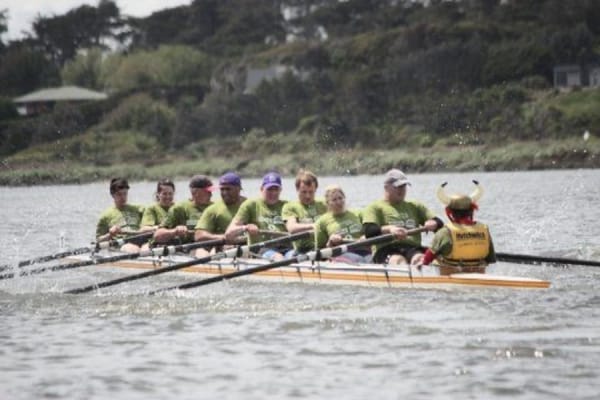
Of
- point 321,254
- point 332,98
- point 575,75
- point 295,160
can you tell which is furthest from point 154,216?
point 332,98

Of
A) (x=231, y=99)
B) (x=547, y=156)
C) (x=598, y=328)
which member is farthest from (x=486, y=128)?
(x=598, y=328)

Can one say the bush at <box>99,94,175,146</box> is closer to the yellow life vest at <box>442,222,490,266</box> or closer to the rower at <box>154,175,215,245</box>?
the rower at <box>154,175,215,245</box>

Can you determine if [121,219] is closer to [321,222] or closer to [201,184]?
[201,184]

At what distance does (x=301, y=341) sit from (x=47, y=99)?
91.7 m

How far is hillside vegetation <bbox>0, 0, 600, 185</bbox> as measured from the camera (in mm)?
71125

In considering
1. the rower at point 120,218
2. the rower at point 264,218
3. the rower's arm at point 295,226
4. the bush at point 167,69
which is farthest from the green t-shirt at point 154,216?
the bush at point 167,69

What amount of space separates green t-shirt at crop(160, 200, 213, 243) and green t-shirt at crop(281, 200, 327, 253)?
238 cm

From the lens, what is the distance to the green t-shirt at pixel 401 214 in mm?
16594

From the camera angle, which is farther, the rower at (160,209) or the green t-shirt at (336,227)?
the rower at (160,209)

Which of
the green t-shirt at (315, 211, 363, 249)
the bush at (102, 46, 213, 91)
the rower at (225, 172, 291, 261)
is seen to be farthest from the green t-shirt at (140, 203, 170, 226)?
the bush at (102, 46, 213, 91)

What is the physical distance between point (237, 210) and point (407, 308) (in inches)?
190

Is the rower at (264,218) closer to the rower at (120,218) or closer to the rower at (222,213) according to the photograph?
the rower at (222,213)

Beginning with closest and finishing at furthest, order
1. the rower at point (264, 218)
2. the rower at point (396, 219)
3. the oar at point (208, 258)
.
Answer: the rower at point (396, 219), the oar at point (208, 258), the rower at point (264, 218)

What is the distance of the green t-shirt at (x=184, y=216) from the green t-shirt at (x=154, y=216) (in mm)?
955
